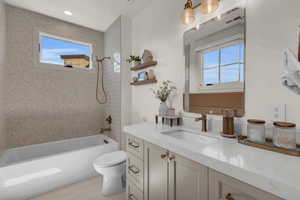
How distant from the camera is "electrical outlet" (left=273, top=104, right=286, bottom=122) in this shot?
0.83 meters

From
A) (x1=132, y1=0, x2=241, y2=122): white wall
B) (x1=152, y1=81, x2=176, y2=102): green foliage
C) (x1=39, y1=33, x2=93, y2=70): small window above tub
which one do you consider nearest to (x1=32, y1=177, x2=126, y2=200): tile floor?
(x1=132, y1=0, x2=241, y2=122): white wall

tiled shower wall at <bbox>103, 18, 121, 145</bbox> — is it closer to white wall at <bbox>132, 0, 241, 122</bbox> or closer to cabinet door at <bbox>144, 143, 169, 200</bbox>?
white wall at <bbox>132, 0, 241, 122</bbox>

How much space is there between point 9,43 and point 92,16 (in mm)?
1408

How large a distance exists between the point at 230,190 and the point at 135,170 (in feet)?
2.91

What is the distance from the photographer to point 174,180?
88cm

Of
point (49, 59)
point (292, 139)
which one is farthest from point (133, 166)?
point (49, 59)

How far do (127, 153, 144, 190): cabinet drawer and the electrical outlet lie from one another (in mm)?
1058

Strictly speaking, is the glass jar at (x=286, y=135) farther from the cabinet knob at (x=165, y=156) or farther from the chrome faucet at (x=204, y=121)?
the cabinet knob at (x=165, y=156)

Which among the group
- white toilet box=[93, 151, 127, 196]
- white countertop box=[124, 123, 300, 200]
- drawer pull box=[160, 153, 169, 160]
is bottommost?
white toilet box=[93, 151, 127, 196]

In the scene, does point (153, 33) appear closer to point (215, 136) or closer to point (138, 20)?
point (138, 20)

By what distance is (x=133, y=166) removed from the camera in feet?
4.32

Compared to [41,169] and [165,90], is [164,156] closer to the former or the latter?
[165,90]

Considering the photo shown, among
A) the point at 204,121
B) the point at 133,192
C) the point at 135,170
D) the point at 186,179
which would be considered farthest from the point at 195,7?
the point at 133,192

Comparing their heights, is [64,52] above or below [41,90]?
above
